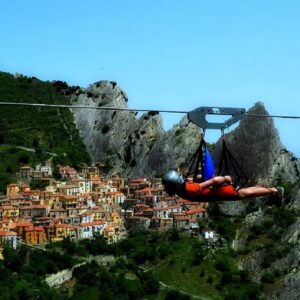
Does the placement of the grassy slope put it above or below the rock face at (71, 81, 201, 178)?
below

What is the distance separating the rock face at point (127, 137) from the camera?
210 ft

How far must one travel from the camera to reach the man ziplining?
6992mm

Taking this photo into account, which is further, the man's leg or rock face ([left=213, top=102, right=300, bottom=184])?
rock face ([left=213, top=102, right=300, bottom=184])

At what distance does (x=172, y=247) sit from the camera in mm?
49562

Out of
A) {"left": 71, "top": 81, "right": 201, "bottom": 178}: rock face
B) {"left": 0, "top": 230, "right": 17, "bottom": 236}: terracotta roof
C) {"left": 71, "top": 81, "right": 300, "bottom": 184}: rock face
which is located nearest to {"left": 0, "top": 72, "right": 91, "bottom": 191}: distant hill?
{"left": 71, "top": 81, "right": 201, "bottom": 178}: rock face

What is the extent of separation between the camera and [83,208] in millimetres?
59094

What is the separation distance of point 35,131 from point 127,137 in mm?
8542

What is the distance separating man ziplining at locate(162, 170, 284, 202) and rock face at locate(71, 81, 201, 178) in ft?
180

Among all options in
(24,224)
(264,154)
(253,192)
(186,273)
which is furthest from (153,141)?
(253,192)

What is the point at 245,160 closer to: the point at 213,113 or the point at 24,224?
the point at 24,224

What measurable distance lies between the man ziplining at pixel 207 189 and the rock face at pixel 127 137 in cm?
5475

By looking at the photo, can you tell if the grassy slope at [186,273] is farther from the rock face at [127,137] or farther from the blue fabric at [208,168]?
the blue fabric at [208,168]

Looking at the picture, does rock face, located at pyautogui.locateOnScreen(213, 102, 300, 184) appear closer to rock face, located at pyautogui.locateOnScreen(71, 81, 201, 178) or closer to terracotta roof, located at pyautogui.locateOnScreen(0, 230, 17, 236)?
rock face, located at pyautogui.locateOnScreen(71, 81, 201, 178)

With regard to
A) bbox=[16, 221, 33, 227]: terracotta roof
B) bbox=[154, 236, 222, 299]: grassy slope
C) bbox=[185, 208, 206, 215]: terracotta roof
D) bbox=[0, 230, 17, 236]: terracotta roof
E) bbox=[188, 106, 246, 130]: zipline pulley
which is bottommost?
bbox=[154, 236, 222, 299]: grassy slope
